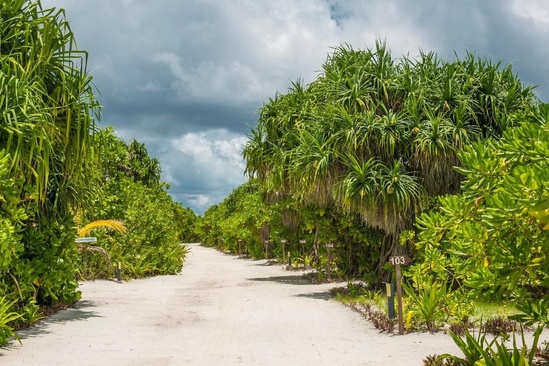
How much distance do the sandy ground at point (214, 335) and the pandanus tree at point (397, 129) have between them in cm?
248

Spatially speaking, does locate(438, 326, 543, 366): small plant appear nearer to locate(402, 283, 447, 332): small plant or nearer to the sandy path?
the sandy path

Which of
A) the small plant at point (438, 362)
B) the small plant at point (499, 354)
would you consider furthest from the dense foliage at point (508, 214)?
the small plant at point (438, 362)

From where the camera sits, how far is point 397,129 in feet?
40.7

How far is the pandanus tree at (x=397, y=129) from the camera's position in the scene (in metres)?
12.0

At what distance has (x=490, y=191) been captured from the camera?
427 cm

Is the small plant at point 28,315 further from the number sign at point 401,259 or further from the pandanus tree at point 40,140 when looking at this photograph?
the number sign at point 401,259

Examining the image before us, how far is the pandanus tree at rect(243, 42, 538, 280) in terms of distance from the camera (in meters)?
12.0

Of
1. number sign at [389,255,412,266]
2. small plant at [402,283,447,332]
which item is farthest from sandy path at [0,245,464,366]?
number sign at [389,255,412,266]

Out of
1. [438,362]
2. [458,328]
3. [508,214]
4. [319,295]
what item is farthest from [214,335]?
[508,214]

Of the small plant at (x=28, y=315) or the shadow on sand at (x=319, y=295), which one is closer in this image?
the small plant at (x=28, y=315)

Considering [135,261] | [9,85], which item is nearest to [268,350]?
[9,85]

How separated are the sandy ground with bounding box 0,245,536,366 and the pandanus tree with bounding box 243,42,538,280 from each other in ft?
8.13

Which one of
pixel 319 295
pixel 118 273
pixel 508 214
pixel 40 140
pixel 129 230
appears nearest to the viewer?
pixel 508 214

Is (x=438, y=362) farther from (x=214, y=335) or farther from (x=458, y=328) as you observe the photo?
(x=214, y=335)
